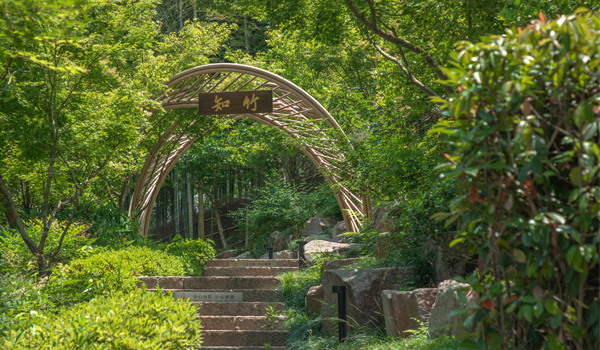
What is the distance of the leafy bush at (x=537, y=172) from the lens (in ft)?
5.98

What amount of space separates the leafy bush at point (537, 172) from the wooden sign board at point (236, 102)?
9.16 meters

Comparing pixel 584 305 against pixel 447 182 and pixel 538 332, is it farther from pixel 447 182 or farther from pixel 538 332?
pixel 447 182

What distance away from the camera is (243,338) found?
6762mm

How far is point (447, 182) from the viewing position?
17.9 ft

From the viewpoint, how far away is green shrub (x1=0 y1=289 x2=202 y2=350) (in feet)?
12.1

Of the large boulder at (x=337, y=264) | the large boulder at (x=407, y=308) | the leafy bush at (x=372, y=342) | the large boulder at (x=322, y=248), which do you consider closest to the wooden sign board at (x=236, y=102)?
the large boulder at (x=322, y=248)

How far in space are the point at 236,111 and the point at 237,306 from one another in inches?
189

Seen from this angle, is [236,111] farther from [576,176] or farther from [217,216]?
[576,176]

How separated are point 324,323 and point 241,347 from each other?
1278mm

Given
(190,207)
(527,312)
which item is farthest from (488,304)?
(190,207)

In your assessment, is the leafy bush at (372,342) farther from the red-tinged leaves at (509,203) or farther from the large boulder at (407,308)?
the red-tinged leaves at (509,203)

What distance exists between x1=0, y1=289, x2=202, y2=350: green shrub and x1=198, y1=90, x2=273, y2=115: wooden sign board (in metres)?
6.78

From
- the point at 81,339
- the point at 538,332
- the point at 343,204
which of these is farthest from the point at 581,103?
the point at 343,204

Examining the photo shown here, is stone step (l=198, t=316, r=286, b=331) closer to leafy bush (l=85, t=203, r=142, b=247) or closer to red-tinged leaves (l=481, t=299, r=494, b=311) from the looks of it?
leafy bush (l=85, t=203, r=142, b=247)
